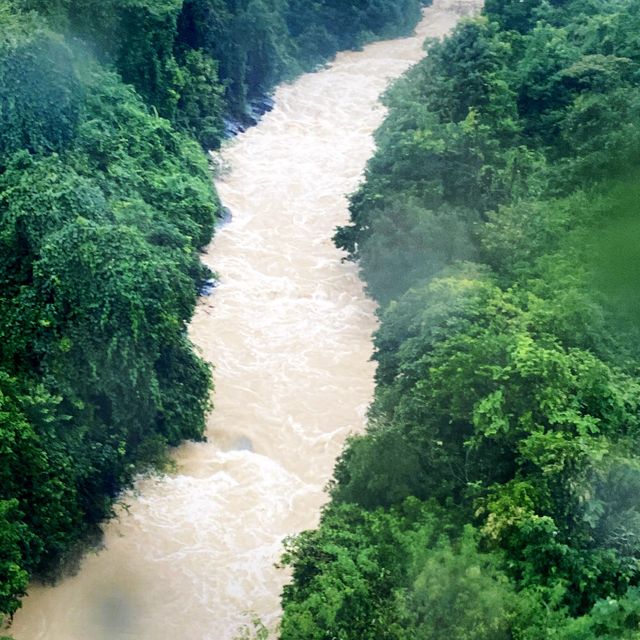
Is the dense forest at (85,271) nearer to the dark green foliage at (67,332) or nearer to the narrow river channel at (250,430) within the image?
the dark green foliage at (67,332)

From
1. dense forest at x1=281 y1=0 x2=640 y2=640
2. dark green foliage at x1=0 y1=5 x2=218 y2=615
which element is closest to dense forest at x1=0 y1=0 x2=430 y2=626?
dark green foliage at x1=0 y1=5 x2=218 y2=615

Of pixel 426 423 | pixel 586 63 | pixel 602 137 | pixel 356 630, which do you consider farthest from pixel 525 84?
pixel 356 630

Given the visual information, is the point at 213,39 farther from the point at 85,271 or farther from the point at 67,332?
the point at 67,332

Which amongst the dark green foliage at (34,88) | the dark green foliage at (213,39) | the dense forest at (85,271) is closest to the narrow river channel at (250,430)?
the dense forest at (85,271)

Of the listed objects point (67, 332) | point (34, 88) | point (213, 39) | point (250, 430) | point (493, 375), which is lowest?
point (250, 430)

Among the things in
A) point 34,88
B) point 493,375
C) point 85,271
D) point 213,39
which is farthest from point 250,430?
point 213,39

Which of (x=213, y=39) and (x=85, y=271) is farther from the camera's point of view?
(x=213, y=39)
